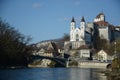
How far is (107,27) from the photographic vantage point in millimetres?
91812

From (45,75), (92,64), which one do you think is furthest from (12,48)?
(92,64)

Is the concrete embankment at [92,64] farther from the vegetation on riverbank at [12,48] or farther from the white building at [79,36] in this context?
the white building at [79,36]

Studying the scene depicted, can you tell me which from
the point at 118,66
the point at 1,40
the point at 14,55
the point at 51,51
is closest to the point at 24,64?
the point at 14,55

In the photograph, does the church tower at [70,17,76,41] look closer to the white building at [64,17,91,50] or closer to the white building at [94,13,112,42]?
the white building at [64,17,91,50]

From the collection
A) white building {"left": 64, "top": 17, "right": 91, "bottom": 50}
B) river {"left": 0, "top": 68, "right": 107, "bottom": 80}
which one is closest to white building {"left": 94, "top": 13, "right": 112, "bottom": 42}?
white building {"left": 64, "top": 17, "right": 91, "bottom": 50}

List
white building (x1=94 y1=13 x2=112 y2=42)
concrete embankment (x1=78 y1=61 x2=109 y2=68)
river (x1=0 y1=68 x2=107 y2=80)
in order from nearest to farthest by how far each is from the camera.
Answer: river (x1=0 y1=68 x2=107 y2=80) < concrete embankment (x1=78 y1=61 x2=109 y2=68) < white building (x1=94 y1=13 x2=112 y2=42)

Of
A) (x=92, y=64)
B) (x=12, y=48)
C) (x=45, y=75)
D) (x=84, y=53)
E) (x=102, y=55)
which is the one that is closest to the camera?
(x=45, y=75)

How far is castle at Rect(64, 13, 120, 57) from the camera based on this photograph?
88.8 meters

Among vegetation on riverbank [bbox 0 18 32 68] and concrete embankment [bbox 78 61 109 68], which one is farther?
concrete embankment [bbox 78 61 109 68]

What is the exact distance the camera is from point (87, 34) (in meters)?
89.4

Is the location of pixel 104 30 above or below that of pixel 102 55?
above

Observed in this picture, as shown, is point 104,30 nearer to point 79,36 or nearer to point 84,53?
point 79,36

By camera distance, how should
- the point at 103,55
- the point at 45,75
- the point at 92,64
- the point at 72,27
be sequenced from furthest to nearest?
the point at 72,27 < the point at 103,55 < the point at 92,64 < the point at 45,75

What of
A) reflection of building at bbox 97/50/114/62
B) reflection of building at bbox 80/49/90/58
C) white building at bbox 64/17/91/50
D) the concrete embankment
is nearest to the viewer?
the concrete embankment
